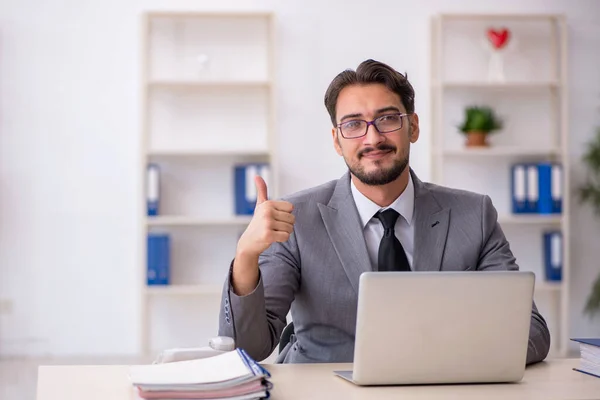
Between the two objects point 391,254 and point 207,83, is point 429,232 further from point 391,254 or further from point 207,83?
point 207,83

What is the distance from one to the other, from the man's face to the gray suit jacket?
4.0 inches

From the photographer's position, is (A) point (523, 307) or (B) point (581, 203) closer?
(A) point (523, 307)

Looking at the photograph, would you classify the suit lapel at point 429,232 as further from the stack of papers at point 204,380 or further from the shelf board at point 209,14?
the shelf board at point 209,14

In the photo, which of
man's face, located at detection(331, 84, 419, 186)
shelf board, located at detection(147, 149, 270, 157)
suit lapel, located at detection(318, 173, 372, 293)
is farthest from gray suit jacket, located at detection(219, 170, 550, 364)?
shelf board, located at detection(147, 149, 270, 157)

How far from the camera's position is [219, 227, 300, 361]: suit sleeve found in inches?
74.7

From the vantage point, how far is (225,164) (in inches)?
199

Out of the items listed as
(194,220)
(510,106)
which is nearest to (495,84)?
(510,106)

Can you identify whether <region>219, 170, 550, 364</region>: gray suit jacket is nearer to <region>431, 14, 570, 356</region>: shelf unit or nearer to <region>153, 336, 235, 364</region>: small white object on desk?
<region>153, 336, 235, 364</region>: small white object on desk

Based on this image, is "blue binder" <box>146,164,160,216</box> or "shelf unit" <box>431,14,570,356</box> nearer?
"blue binder" <box>146,164,160,216</box>

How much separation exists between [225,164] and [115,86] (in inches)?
31.8

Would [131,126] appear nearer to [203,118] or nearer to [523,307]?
[203,118]

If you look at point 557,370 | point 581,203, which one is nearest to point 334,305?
point 557,370

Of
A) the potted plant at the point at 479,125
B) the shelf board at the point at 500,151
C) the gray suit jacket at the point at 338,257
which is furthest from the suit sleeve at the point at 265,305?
the potted plant at the point at 479,125

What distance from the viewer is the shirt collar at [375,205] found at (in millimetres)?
2252
